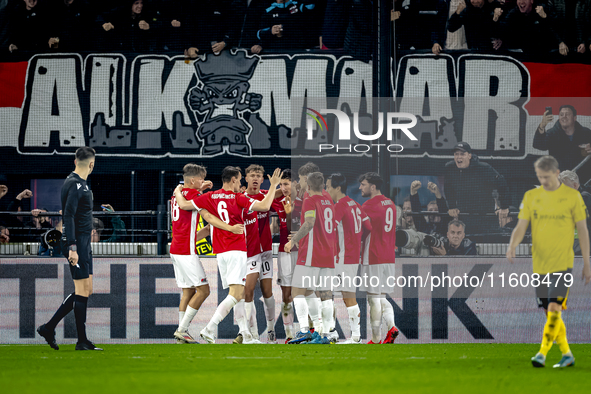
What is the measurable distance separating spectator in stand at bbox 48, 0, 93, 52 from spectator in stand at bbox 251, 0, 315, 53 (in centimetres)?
308

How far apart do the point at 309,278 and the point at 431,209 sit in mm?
2797

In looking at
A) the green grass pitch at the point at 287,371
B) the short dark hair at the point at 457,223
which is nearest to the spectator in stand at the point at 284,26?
the short dark hair at the point at 457,223

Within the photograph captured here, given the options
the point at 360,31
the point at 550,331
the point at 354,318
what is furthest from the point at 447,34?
the point at 550,331

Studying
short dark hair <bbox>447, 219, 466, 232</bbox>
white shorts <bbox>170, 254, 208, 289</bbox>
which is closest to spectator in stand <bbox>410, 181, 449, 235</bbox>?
A: short dark hair <bbox>447, 219, 466, 232</bbox>

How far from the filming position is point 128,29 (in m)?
12.8

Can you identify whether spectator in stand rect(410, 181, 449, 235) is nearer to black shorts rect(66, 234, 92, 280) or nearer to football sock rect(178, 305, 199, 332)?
football sock rect(178, 305, 199, 332)

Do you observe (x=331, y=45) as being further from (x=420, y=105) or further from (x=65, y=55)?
(x=65, y=55)

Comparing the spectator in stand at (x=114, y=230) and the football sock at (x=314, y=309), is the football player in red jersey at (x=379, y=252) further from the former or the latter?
the spectator in stand at (x=114, y=230)

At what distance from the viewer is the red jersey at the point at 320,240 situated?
27.7 feet

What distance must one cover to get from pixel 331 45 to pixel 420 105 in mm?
1868

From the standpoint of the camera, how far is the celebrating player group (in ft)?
27.5

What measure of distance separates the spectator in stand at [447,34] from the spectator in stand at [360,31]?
1.16 m

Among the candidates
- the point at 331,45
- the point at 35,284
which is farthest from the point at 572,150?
the point at 35,284

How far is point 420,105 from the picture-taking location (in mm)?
12203
